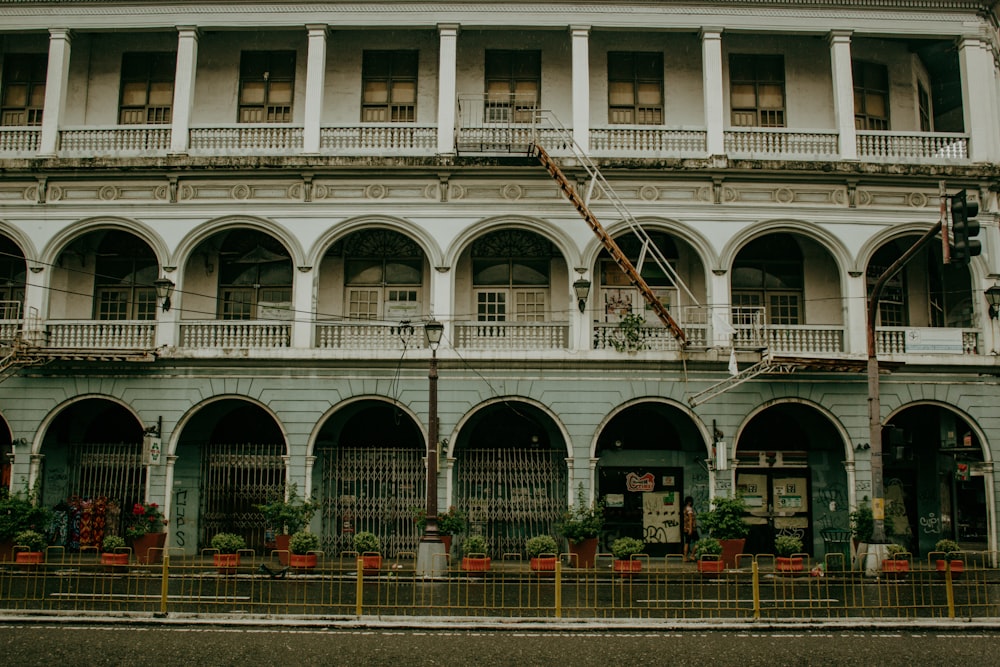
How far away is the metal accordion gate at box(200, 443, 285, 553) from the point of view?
74.3 ft

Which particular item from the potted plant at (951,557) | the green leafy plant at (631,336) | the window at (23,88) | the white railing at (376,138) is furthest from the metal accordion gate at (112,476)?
the potted plant at (951,557)

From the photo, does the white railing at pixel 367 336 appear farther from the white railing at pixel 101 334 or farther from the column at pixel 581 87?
the column at pixel 581 87

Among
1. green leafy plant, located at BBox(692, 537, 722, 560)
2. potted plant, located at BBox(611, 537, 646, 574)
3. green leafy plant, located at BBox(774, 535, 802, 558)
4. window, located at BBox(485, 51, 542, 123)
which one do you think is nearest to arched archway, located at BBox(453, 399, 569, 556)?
potted plant, located at BBox(611, 537, 646, 574)

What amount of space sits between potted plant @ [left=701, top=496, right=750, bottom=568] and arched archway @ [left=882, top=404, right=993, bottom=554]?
4850 millimetres

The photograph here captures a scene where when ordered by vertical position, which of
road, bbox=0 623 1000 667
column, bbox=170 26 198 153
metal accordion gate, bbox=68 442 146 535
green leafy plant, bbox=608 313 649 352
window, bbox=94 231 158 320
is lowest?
road, bbox=0 623 1000 667

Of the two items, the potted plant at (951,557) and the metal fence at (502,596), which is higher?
the potted plant at (951,557)

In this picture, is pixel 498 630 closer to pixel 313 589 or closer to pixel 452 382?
pixel 313 589

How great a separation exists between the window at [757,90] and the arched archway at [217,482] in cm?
1500

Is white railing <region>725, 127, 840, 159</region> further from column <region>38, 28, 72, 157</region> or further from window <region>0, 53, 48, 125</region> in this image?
window <region>0, 53, 48, 125</region>

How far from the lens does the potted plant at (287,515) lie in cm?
2088

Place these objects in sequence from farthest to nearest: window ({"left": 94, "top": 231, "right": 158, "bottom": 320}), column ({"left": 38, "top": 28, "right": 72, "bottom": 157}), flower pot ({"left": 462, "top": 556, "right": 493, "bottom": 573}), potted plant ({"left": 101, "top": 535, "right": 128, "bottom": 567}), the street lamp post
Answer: window ({"left": 94, "top": 231, "right": 158, "bottom": 320}), column ({"left": 38, "top": 28, "right": 72, "bottom": 157}), potted plant ({"left": 101, "top": 535, "right": 128, "bottom": 567}), flower pot ({"left": 462, "top": 556, "right": 493, "bottom": 573}), the street lamp post

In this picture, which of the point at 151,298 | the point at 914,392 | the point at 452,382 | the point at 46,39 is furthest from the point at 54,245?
the point at 914,392

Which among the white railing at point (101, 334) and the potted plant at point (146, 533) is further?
the white railing at point (101, 334)

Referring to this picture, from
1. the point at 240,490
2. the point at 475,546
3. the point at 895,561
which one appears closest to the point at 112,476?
the point at 240,490
